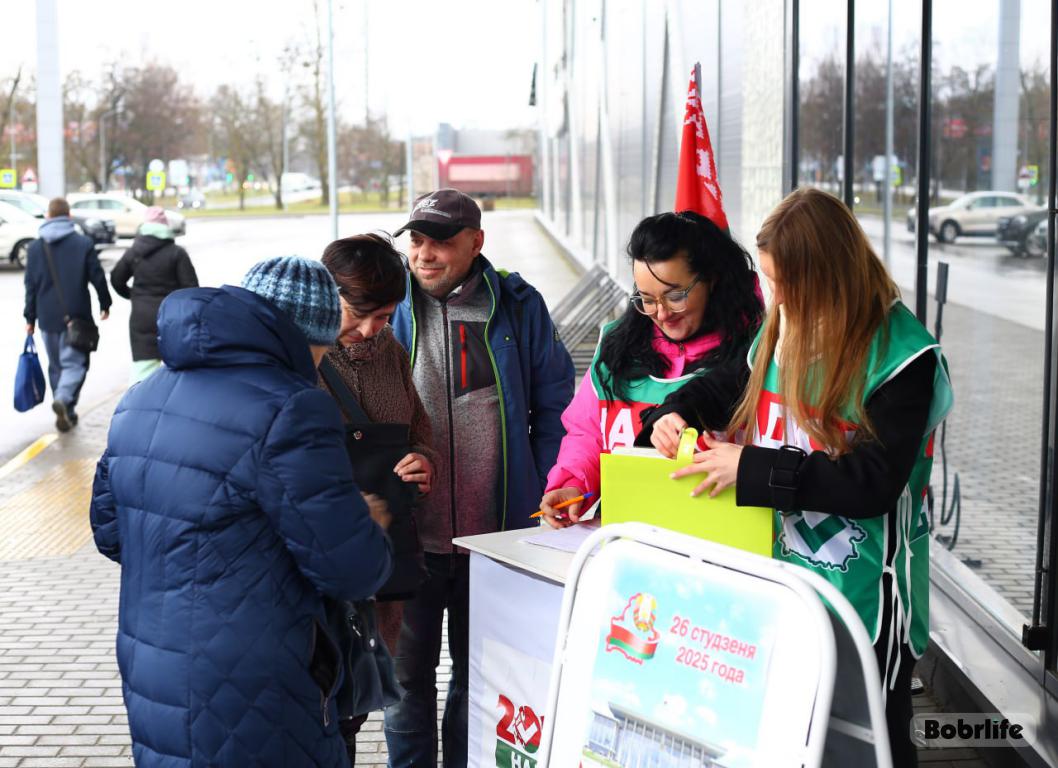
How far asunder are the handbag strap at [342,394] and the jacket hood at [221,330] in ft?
2.46

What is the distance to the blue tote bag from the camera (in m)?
10.3

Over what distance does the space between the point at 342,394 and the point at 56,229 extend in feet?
29.3

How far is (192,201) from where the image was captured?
249ft

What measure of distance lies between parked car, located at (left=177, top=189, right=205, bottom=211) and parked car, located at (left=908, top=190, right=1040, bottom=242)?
71.0m

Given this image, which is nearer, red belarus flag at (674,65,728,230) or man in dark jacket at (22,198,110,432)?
red belarus flag at (674,65,728,230)

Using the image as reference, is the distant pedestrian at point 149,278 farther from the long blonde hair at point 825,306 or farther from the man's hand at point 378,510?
the long blonde hair at point 825,306

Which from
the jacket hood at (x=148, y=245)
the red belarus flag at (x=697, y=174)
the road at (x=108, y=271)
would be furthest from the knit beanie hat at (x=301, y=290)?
the jacket hood at (x=148, y=245)

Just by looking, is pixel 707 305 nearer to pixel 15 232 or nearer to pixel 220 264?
pixel 220 264

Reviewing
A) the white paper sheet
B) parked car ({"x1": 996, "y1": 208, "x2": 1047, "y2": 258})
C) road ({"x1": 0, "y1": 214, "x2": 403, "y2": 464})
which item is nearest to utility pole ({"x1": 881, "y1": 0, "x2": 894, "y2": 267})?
parked car ({"x1": 996, "y1": 208, "x2": 1047, "y2": 258})

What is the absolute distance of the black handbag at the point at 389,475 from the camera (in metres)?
3.21

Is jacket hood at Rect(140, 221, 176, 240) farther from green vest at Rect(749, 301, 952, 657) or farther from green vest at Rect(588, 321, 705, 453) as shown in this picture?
green vest at Rect(749, 301, 952, 657)

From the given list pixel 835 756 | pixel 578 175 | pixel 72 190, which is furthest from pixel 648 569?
pixel 72 190

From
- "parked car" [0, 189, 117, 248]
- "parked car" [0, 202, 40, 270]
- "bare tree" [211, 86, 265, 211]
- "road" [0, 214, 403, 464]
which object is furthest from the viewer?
"bare tree" [211, 86, 265, 211]

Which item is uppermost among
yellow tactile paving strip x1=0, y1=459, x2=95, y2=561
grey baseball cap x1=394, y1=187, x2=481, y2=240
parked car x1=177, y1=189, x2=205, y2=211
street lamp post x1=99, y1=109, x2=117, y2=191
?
street lamp post x1=99, y1=109, x2=117, y2=191
